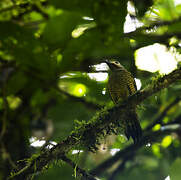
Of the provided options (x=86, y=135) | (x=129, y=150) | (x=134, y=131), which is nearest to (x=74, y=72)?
(x=86, y=135)

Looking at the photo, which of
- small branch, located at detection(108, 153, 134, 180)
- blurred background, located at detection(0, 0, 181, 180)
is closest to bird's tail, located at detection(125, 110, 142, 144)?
blurred background, located at detection(0, 0, 181, 180)

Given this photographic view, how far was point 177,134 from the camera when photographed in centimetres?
273

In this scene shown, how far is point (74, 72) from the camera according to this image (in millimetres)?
1891

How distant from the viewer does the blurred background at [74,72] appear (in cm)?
128

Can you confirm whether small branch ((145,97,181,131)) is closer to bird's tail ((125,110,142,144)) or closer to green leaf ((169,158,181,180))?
bird's tail ((125,110,142,144))

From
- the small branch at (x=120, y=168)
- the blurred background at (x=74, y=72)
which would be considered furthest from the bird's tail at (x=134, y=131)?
the small branch at (x=120, y=168)

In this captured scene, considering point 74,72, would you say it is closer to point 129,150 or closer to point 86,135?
point 86,135

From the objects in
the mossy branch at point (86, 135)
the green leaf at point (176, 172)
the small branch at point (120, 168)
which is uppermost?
the mossy branch at point (86, 135)

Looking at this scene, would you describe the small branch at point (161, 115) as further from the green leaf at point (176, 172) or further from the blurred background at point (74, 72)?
the green leaf at point (176, 172)

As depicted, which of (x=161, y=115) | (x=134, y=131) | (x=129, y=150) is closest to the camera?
(x=134, y=131)

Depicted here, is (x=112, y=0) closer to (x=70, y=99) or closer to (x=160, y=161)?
(x=70, y=99)

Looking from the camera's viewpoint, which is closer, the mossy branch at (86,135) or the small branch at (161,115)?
the mossy branch at (86,135)

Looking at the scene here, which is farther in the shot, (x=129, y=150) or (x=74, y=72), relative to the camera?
(x=129, y=150)

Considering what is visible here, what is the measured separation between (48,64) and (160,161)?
192 cm
